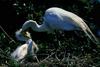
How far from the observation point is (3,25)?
12.8m

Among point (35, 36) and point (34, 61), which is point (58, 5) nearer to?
point (35, 36)

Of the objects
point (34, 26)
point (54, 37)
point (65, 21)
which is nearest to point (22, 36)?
point (34, 26)

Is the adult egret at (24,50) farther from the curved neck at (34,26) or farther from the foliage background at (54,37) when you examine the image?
the curved neck at (34,26)

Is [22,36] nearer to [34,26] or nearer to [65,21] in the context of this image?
[34,26]

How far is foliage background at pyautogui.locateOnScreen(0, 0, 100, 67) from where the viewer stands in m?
10.2

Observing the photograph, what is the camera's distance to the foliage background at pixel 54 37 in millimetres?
10180

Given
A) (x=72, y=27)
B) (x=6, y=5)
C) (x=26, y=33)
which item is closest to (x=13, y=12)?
(x=6, y=5)

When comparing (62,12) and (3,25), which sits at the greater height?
(62,12)

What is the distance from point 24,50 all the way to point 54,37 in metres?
1.16

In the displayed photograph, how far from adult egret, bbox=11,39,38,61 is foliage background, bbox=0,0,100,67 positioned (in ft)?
0.37

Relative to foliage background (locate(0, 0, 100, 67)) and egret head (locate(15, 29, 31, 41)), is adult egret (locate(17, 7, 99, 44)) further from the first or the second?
egret head (locate(15, 29, 31, 41))

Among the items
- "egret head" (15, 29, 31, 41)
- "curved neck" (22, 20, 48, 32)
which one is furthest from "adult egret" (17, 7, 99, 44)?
"egret head" (15, 29, 31, 41)

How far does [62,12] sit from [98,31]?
44.8 inches

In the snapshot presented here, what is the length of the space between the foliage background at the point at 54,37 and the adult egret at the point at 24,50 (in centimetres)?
11
